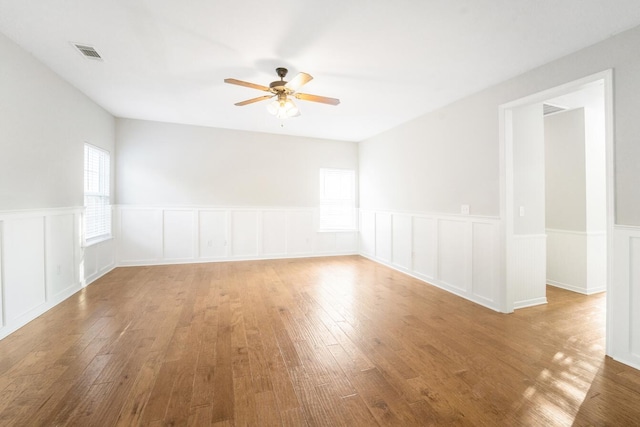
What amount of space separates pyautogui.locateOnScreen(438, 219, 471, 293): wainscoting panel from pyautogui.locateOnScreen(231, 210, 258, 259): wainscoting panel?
377cm

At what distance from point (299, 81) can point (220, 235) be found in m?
4.09

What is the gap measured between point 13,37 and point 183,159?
3043 millimetres

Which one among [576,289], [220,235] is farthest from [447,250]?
[220,235]

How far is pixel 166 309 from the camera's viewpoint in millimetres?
3262

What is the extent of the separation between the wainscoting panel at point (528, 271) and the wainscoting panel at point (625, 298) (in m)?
0.99

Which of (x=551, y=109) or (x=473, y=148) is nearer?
(x=473, y=148)

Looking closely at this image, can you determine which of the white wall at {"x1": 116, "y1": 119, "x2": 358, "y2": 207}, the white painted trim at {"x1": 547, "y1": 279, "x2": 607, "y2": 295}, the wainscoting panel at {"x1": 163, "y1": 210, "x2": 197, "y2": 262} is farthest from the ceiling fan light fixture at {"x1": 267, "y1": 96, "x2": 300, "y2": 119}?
the white painted trim at {"x1": 547, "y1": 279, "x2": 607, "y2": 295}

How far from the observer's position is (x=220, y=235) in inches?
230

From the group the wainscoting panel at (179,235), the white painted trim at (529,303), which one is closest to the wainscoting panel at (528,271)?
the white painted trim at (529,303)

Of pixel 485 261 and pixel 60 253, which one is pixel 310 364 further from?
pixel 60 253

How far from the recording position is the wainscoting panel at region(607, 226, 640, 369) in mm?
2209

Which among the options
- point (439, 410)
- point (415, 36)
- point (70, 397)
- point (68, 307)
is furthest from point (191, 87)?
point (439, 410)

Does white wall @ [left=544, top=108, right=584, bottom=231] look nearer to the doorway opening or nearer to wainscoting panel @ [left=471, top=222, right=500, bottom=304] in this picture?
the doorway opening

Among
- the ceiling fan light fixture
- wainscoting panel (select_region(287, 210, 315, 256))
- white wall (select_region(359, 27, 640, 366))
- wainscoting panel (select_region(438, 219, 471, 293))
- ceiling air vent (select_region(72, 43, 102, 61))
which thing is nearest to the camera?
white wall (select_region(359, 27, 640, 366))
